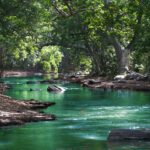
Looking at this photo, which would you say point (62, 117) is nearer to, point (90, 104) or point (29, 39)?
point (90, 104)

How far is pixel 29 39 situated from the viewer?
47188 mm

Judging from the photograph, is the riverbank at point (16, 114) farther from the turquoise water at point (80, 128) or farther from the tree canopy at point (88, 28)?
the tree canopy at point (88, 28)

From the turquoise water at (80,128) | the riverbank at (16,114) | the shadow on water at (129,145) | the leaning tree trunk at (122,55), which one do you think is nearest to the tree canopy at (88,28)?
the leaning tree trunk at (122,55)

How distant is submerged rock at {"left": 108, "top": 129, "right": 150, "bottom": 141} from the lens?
15250 millimetres

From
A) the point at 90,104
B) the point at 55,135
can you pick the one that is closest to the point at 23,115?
the point at 55,135

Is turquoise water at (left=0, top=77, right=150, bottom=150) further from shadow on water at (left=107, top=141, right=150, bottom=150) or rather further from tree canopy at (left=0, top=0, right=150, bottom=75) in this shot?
tree canopy at (left=0, top=0, right=150, bottom=75)

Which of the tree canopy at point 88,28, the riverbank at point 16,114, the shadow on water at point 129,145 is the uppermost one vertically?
the tree canopy at point 88,28

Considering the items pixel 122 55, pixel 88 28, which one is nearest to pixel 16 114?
pixel 122 55

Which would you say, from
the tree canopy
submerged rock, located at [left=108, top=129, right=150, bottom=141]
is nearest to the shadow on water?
submerged rock, located at [left=108, top=129, right=150, bottom=141]

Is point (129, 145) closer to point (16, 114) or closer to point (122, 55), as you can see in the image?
point (16, 114)

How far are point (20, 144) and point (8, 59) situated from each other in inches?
3187

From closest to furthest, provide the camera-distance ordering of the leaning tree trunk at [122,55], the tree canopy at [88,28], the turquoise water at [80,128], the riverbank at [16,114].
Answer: the turquoise water at [80,128], the riverbank at [16,114], the tree canopy at [88,28], the leaning tree trunk at [122,55]

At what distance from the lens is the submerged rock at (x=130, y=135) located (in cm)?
1525

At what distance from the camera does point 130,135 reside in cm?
1534
